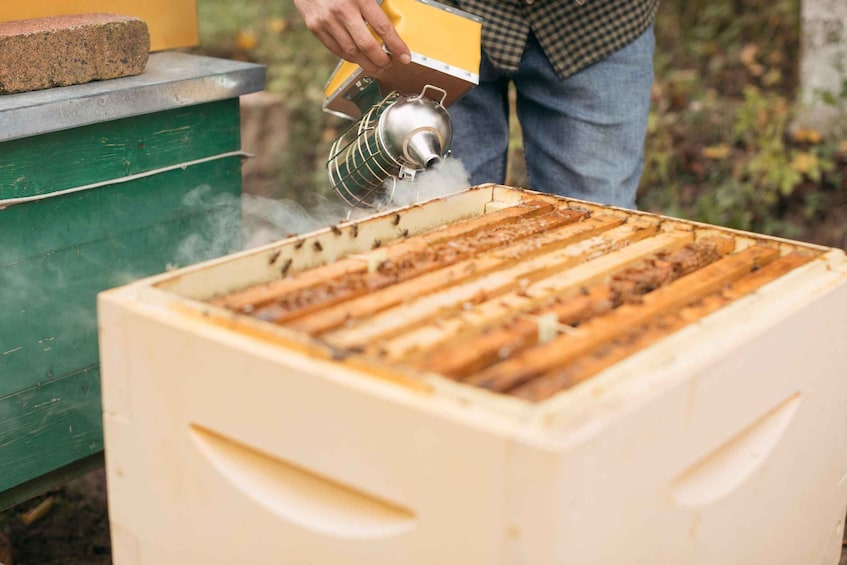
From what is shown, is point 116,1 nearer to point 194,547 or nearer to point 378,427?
point 194,547

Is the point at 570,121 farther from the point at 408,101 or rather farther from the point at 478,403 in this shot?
the point at 478,403

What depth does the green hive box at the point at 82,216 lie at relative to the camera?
1.73 m

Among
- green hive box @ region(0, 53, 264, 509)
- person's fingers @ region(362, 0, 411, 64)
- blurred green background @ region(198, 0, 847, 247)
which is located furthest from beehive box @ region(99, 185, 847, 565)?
blurred green background @ region(198, 0, 847, 247)

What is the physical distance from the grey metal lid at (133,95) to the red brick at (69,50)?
2 cm

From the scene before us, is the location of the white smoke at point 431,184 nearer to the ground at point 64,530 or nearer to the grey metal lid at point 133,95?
the grey metal lid at point 133,95

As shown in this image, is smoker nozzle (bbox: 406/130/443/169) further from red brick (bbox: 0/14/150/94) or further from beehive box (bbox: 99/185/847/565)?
red brick (bbox: 0/14/150/94)

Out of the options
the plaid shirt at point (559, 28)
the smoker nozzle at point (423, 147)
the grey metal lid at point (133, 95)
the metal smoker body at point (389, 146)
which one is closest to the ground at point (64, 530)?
the grey metal lid at point (133, 95)

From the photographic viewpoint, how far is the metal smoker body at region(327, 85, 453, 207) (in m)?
1.64

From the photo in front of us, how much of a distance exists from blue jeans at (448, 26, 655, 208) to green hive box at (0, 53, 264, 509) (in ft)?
1.83

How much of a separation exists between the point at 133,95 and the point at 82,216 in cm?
26

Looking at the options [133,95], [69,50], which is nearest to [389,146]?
[133,95]

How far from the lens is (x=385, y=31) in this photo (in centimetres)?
165

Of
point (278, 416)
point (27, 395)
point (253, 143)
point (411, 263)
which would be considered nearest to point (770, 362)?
point (411, 263)

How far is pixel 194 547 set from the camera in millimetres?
1179
